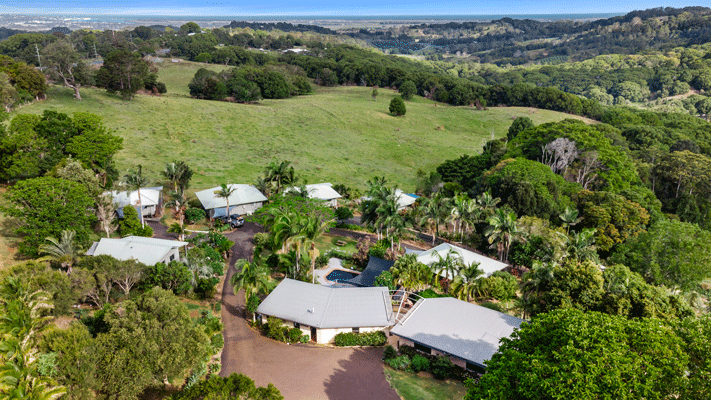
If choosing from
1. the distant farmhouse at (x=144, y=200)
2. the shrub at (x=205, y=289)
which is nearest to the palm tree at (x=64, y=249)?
the shrub at (x=205, y=289)

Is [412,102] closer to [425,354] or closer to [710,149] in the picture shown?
[710,149]

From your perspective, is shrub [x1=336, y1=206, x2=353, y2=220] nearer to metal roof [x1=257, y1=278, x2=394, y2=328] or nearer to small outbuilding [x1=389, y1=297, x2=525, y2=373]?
metal roof [x1=257, y1=278, x2=394, y2=328]

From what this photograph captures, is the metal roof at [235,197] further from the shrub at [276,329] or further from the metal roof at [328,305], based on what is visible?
the shrub at [276,329]

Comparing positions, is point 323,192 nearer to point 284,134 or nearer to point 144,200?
point 144,200

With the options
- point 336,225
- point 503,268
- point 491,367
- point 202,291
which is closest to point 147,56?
point 336,225

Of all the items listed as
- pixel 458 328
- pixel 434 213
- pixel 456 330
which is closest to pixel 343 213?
pixel 434 213

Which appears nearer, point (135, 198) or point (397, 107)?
point (135, 198)
